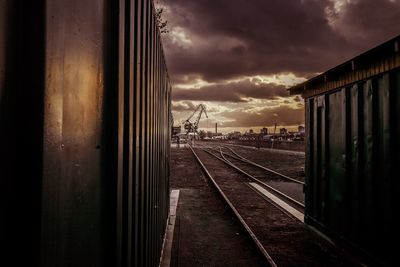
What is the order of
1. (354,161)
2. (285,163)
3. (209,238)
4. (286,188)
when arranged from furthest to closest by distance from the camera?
(285,163) < (286,188) < (209,238) < (354,161)

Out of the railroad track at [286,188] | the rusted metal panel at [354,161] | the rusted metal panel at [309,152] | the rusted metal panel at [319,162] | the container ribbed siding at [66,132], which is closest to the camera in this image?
the container ribbed siding at [66,132]

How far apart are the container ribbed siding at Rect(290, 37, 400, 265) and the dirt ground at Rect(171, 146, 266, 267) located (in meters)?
1.95

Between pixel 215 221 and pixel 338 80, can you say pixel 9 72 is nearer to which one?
pixel 338 80

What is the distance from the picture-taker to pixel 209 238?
21.7ft

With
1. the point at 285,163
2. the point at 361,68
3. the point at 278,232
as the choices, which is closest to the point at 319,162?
the point at 278,232

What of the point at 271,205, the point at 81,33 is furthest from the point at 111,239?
the point at 271,205

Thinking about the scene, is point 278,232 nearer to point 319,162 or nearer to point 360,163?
point 319,162

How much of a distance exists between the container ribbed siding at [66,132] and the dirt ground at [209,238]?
3.74 meters

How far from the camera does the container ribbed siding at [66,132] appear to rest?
36.2 inches

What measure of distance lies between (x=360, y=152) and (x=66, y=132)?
5.42 m

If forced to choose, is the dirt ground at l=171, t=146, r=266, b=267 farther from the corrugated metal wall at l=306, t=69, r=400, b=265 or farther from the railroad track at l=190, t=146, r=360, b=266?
the corrugated metal wall at l=306, t=69, r=400, b=265

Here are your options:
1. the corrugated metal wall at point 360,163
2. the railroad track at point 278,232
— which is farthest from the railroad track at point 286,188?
the corrugated metal wall at point 360,163

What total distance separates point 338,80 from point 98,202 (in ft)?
19.2

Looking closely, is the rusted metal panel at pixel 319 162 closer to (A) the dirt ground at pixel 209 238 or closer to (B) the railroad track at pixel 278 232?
(B) the railroad track at pixel 278 232
